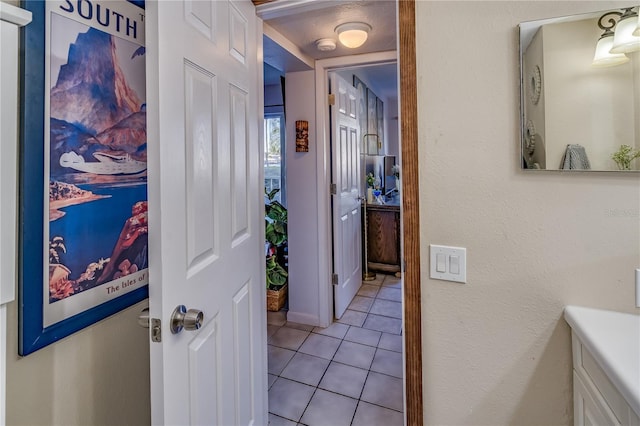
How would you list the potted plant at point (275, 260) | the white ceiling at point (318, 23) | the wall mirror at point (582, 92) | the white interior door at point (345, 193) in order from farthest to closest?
the potted plant at point (275, 260) < the white interior door at point (345, 193) < the white ceiling at point (318, 23) < the wall mirror at point (582, 92)

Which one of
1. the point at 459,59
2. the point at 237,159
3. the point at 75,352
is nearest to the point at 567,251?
the point at 459,59

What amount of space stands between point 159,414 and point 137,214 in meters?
0.57

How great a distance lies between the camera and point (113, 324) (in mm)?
984

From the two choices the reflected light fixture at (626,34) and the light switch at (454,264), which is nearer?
the reflected light fixture at (626,34)

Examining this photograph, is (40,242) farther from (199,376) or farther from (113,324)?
(199,376)

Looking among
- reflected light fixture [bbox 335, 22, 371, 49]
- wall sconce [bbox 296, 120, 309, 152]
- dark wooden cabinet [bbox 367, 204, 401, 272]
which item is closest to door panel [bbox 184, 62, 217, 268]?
reflected light fixture [bbox 335, 22, 371, 49]

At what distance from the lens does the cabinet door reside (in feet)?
2.58

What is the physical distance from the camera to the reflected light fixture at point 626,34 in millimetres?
883

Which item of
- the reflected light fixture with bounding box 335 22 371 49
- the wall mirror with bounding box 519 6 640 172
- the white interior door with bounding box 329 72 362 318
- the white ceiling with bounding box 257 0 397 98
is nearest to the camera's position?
the wall mirror with bounding box 519 6 640 172

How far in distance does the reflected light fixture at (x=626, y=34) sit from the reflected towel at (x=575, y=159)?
272mm

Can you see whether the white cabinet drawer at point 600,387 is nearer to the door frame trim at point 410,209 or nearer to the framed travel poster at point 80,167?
the door frame trim at point 410,209

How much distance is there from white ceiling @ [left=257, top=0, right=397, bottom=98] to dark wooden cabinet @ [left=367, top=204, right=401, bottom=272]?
6.22 ft

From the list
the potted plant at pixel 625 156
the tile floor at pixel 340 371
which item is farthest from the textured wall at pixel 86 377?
the potted plant at pixel 625 156

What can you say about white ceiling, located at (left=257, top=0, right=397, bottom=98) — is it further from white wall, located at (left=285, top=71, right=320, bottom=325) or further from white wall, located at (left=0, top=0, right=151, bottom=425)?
white wall, located at (left=0, top=0, right=151, bottom=425)
